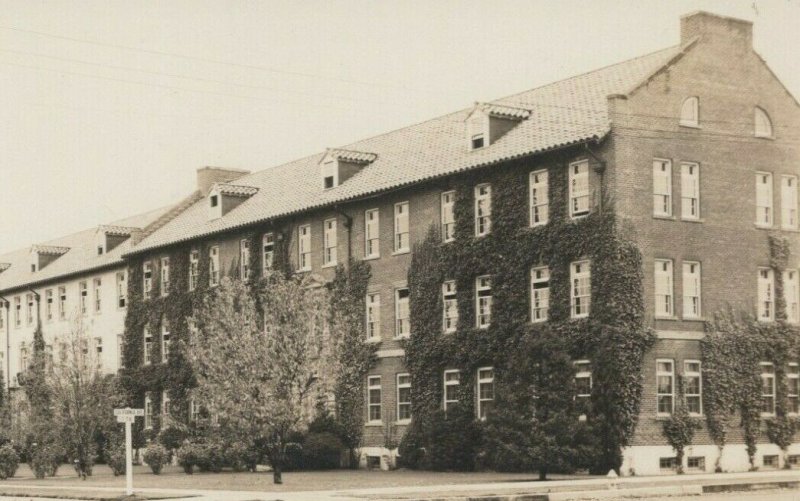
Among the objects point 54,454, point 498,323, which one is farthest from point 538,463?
point 54,454

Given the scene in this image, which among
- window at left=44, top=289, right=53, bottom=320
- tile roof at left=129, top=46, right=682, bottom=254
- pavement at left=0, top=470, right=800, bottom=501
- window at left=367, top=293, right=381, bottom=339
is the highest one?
tile roof at left=129, top=46, right=682, bottom=254

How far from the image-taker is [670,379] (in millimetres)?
40031

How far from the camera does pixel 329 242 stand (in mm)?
51656

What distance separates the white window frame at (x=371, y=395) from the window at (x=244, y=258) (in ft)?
30.6

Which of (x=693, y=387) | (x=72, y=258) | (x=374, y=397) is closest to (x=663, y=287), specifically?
(x=693, y=387)

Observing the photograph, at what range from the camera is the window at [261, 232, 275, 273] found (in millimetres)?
54625

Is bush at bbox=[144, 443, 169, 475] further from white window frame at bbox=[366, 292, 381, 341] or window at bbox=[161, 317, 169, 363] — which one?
window at bbox=[161, 317, 169, 363]

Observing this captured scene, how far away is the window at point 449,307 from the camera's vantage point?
149ft

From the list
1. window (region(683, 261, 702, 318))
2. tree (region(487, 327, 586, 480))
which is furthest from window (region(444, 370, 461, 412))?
tree (region(487, 327, 586, 480))

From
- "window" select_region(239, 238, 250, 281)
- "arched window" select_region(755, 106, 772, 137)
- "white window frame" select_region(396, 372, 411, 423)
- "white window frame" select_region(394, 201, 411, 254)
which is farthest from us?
"window" select_region(239, 238, 250, 281)

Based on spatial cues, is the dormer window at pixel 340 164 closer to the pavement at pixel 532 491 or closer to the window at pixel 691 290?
the window at pixel 691 290

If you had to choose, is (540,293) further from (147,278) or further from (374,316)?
(147,278)

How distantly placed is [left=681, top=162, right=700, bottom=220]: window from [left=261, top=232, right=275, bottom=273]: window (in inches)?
764

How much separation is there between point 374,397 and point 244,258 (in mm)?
10853
